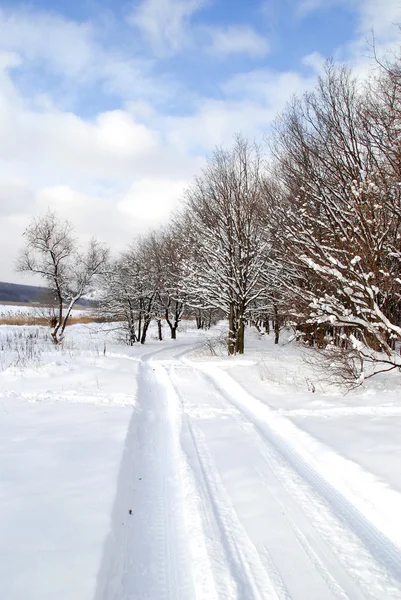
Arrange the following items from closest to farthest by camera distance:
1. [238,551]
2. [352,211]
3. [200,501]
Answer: [238,551]
[200,501]
[352,211]

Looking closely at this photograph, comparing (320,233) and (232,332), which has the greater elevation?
(320,233)

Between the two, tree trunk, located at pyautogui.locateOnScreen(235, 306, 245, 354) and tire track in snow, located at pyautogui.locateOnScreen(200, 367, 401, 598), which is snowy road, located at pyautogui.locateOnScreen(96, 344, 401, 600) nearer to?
tire track in snow, located at pyautogui.locateOnScreen(200, 367, 401, 598)

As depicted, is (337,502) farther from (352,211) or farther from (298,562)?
(352,211)

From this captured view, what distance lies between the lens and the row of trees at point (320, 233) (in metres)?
8.35

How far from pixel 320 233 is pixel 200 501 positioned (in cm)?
891

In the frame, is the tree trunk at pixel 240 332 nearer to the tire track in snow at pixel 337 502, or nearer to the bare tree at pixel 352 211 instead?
the bare tree at pixel 352 211

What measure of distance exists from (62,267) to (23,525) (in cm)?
2348

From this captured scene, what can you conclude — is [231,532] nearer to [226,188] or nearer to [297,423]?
[297,423]

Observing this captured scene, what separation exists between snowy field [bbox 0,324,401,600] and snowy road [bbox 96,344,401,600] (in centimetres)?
1

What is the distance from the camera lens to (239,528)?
326cm

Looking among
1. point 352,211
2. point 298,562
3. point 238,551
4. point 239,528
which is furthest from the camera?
point 352,211

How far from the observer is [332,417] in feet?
22.1

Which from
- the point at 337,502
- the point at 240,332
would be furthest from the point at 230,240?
the point at 337,502

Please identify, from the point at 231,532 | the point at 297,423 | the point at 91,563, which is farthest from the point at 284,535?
the point at 297,423
